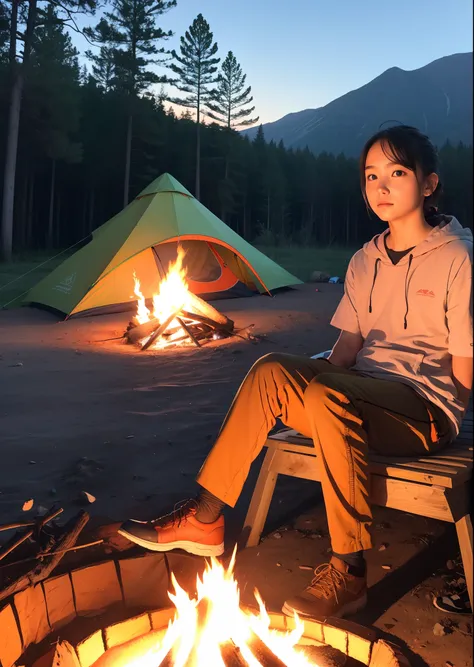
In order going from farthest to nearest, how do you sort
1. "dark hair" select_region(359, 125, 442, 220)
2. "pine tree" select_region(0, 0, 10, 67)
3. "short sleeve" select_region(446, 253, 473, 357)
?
"pine tree" select_region(0, 0, 10, 67) < "dark hair" select_region(359, 125, 442, 220) < "short sleeve" select_region(446, 253, 473, 357)

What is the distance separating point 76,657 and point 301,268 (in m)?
15.0

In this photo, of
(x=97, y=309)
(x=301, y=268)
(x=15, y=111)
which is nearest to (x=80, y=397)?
(x=97, y=309)

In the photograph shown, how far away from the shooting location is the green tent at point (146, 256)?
794cm

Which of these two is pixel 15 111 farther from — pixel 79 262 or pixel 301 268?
pixel 79 262

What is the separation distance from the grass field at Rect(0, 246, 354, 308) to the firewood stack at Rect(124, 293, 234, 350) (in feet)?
13.8

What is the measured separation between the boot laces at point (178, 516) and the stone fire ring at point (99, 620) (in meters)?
0.10

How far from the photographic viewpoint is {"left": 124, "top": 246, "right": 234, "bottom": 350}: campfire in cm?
613

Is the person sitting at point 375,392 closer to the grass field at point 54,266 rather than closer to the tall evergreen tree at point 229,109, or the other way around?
the grass field at point 54,266

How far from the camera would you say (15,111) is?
16.6 meters

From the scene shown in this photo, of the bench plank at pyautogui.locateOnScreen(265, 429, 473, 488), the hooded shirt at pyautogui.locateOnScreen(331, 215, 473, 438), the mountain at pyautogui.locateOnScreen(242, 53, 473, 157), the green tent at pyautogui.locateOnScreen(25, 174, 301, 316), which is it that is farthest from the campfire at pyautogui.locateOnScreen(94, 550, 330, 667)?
the mountain at pyautogui.locateOnScreen(242, 53, 473, 157)

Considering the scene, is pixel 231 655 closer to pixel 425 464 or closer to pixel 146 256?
pixel 425 464

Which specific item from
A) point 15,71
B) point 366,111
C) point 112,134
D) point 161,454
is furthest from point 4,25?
point 366,111

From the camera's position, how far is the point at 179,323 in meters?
6.30

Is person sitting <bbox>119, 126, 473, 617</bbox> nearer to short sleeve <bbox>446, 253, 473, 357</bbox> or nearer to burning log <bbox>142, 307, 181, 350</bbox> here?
short sleeve <bbox>446, 253, 473, 357</bbox>
